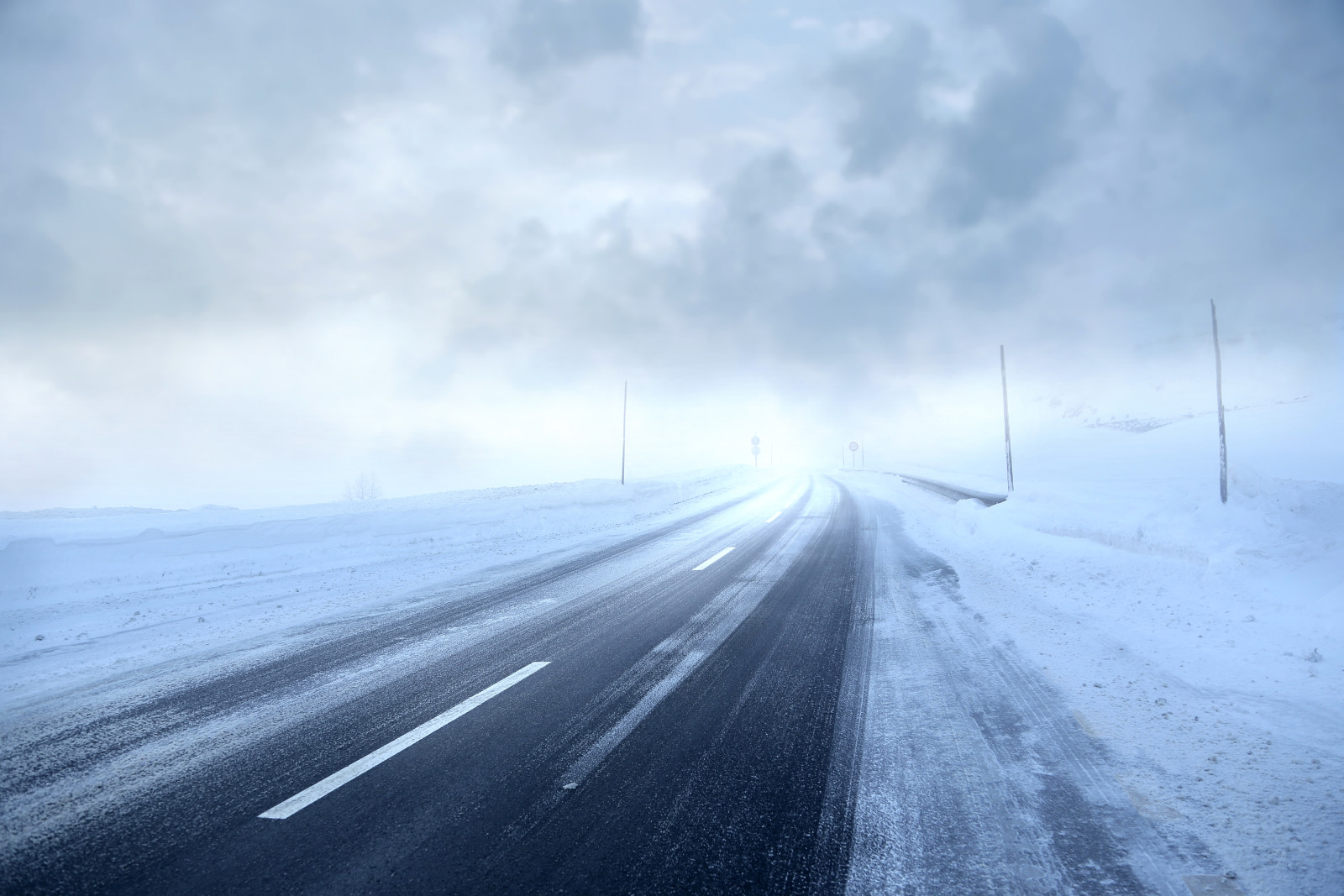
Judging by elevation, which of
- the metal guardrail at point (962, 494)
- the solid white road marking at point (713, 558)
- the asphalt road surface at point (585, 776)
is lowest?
the asphalt road surface at point (585, 776)

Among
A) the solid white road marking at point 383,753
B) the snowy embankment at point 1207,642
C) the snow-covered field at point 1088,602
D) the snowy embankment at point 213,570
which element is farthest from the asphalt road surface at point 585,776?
the snowy embankment at point 213,570

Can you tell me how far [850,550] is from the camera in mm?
12539

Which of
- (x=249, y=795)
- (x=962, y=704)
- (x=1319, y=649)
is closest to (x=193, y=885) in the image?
(x=249, y=795)

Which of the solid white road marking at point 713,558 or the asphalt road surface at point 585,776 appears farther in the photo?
the solid white road marking at point 713,558

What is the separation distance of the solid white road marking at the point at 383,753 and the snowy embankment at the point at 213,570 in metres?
3.12

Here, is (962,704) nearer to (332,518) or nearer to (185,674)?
(185,674)

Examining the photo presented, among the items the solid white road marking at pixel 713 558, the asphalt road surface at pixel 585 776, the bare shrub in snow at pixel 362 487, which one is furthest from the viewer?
the bare shrub in snow at pixel 362 487

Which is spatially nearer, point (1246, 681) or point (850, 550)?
point (1246, 681)

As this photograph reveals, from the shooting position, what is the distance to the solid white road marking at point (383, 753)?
3068mm

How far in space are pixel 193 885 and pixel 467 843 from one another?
1.13 metres

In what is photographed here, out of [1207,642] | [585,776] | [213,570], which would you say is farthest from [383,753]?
[213,570]

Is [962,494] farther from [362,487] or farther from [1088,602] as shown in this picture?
[362,487]

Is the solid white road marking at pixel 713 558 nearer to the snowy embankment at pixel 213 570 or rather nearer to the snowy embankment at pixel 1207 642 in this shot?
the snowy embankment at pixel 213 570

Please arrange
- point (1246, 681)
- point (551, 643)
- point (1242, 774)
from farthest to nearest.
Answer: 1. point (551, 643)
2. point (1246, 681)
3. point (1242, 774)
